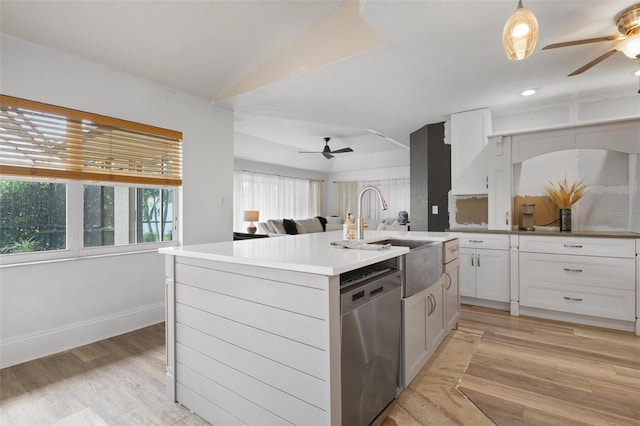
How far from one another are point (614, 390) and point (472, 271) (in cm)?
173

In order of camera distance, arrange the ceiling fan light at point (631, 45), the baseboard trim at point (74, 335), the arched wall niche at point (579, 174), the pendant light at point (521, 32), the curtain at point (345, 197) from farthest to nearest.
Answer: the curtain at point (345, 197) < the arched wall niche at point (579, 174) < the baseboard trim at point (74, 335) < the ceiling fan light at point (631, 45) < the pendant light at point (521, 32)

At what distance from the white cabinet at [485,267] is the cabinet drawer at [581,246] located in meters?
0.23

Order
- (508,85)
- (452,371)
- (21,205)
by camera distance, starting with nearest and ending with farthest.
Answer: (452,371)
(21,205)
(508,85)

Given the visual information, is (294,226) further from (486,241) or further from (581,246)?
(581,246)

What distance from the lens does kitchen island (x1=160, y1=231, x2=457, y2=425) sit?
1272 mm

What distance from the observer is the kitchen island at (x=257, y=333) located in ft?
4.17

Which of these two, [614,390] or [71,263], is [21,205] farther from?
[614,390]

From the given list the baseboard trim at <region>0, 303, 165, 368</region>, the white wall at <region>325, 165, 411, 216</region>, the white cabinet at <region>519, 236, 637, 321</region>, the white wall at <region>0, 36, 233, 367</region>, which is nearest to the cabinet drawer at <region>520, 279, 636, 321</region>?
the white cabinet at <region>519, 236, 637, 321</region>

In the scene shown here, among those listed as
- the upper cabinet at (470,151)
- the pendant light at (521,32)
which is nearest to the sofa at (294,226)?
the upper cabinet at (470,151)

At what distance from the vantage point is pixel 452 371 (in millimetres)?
2186

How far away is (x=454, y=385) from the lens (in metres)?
2.01

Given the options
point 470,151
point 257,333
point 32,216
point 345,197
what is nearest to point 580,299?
point 470,151

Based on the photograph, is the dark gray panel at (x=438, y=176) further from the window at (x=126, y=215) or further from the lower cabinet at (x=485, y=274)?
the window at (x=126, y=215)

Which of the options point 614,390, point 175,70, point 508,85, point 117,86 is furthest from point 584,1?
point 117,86
